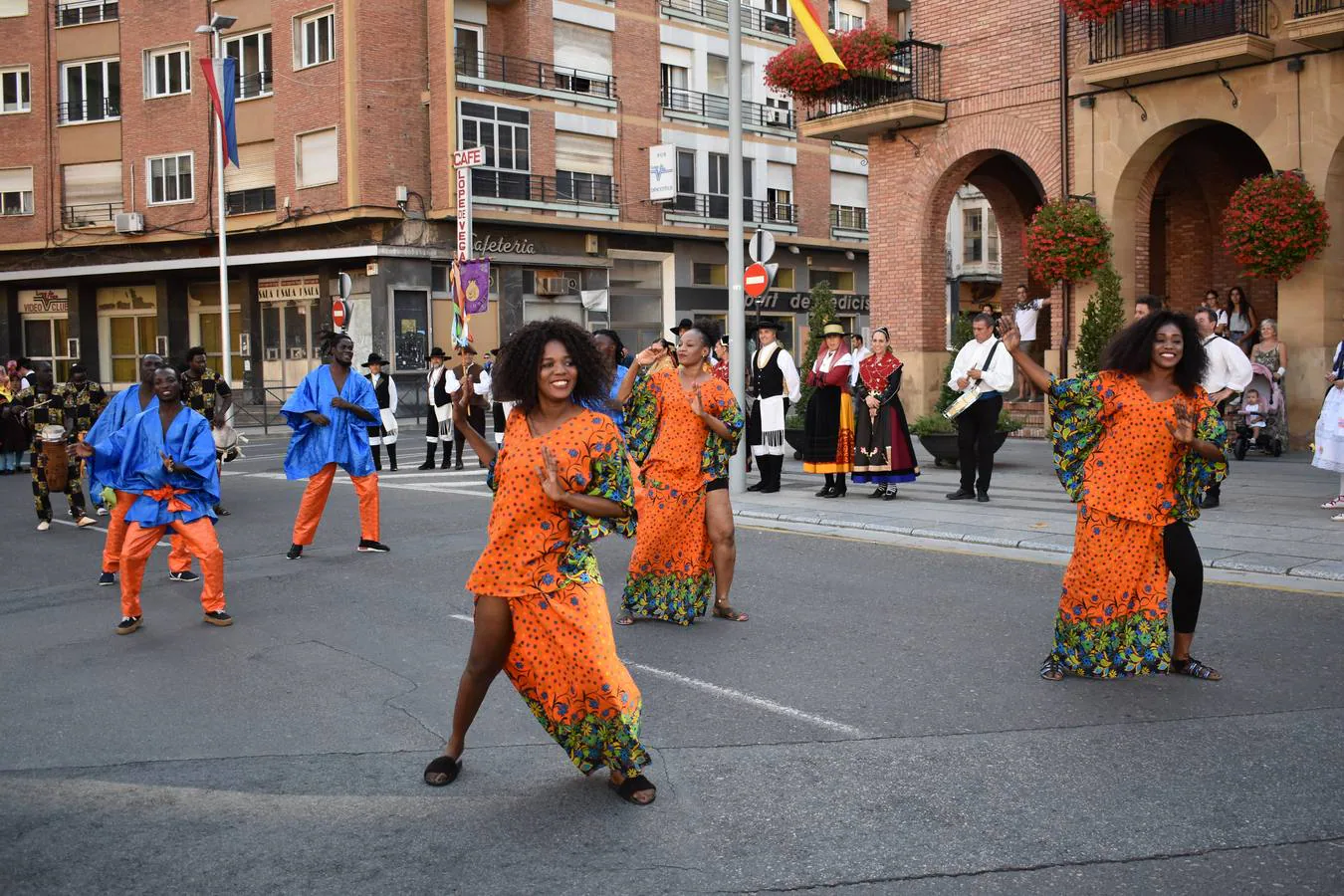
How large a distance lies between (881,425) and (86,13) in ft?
112

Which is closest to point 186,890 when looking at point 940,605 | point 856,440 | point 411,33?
point 940,605

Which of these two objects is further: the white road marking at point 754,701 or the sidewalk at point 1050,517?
the sidewalk at point 1050,517

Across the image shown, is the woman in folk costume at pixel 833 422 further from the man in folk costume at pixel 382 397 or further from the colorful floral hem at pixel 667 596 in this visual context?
the man in folk costume at pixel 382 397

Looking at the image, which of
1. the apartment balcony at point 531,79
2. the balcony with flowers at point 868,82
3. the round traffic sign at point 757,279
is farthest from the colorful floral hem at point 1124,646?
the apartment balcony at point 531,79

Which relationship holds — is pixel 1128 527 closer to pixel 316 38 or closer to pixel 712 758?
pixel 712 758

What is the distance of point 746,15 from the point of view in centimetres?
4241

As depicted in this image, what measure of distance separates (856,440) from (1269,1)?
891 centimetres

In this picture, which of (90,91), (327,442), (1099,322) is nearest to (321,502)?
(327,442)

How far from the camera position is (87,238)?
3856 centimetres

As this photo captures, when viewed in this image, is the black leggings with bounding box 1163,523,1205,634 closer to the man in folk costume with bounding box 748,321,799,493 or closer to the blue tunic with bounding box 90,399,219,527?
the blue tunic with bounding box 90,399,219,527

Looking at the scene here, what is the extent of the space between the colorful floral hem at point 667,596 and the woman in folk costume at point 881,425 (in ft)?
20.1

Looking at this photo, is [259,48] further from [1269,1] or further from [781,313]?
[1269,1]

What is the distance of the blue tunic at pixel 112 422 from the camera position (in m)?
8.14

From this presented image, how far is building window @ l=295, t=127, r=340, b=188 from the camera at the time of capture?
34.0 meters
